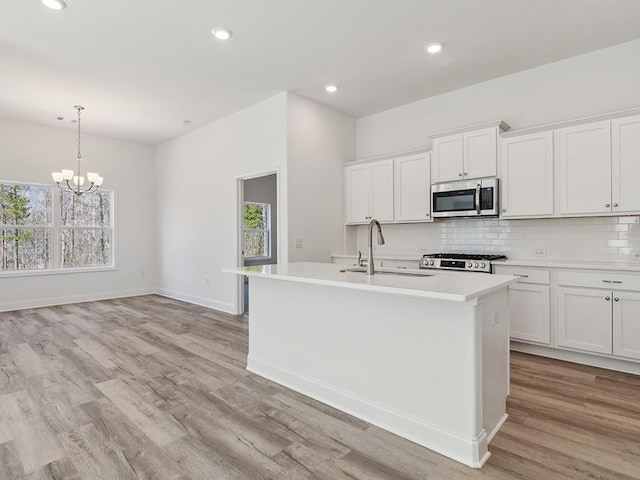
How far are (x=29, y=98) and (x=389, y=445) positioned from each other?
18.9ft

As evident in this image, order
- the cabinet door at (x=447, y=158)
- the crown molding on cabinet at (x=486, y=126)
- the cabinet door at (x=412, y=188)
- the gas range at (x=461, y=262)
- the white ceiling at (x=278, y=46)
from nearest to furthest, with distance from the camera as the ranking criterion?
the white ceiling at (x=278, y=46) → the gas range at (x=461, y=262) → the crown molding on cabinet at (x=486, y=126) → the cabinet door at (x=447, y=158) → the cabinet door at (x=412, y=188)

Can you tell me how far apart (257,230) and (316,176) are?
381cm

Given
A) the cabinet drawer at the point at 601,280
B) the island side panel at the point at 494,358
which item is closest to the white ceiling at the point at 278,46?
the cabinet drawer at the point at 601,280

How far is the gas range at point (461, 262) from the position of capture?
145 inches

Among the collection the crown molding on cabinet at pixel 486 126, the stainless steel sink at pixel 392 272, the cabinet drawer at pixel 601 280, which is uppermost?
the crown molding on cabinet at pixel 486 126

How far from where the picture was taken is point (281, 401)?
2.52 m

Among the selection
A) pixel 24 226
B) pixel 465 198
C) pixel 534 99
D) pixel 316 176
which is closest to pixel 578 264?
pixel 465 198

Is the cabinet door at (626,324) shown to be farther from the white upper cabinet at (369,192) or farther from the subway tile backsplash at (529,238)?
the white upper cabinet at (369,192)

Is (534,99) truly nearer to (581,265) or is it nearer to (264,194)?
(581,265)

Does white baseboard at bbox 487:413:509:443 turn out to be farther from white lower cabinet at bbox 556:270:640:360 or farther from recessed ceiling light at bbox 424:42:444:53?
recessed ceiling light at bbox 424:42:444:53

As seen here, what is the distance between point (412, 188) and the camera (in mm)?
4570

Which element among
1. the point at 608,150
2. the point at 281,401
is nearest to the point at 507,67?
the point at 608,150

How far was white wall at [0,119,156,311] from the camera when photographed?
5598 mm

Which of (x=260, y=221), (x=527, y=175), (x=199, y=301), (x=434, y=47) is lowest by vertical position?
(x=199, y=301)
